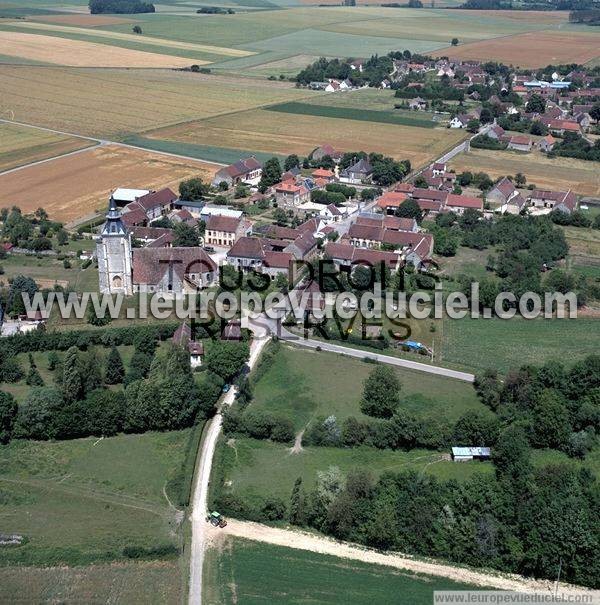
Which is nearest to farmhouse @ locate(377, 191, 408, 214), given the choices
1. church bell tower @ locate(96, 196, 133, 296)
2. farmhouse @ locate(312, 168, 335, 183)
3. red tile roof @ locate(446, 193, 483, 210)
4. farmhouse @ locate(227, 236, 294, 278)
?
red tile roof @ locate(446, 193, 483, 210)

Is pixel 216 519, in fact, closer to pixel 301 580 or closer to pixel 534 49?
pixel 301 580

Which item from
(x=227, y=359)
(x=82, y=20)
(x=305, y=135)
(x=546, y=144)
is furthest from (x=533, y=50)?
(x=227, y=359)

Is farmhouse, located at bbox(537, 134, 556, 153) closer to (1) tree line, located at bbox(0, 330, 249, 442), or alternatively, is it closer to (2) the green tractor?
(1) tree line, located at bbox(0, 330, 249, 442)

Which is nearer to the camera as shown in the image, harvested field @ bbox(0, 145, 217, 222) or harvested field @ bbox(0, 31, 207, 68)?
harvested field @ bbox(0, 145, 217, 222)

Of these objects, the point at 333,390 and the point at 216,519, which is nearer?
the point at 216,519

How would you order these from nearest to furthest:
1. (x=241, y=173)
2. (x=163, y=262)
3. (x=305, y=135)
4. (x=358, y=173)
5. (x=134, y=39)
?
(x=163, y=262) → (x=241, y=173) → (x=358, y=173) → (x=305, y=135) → (x=134, y=39)

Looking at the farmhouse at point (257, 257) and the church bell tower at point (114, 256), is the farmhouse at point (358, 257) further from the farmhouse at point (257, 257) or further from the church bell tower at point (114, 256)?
the church bell tower at point (114, 256)
